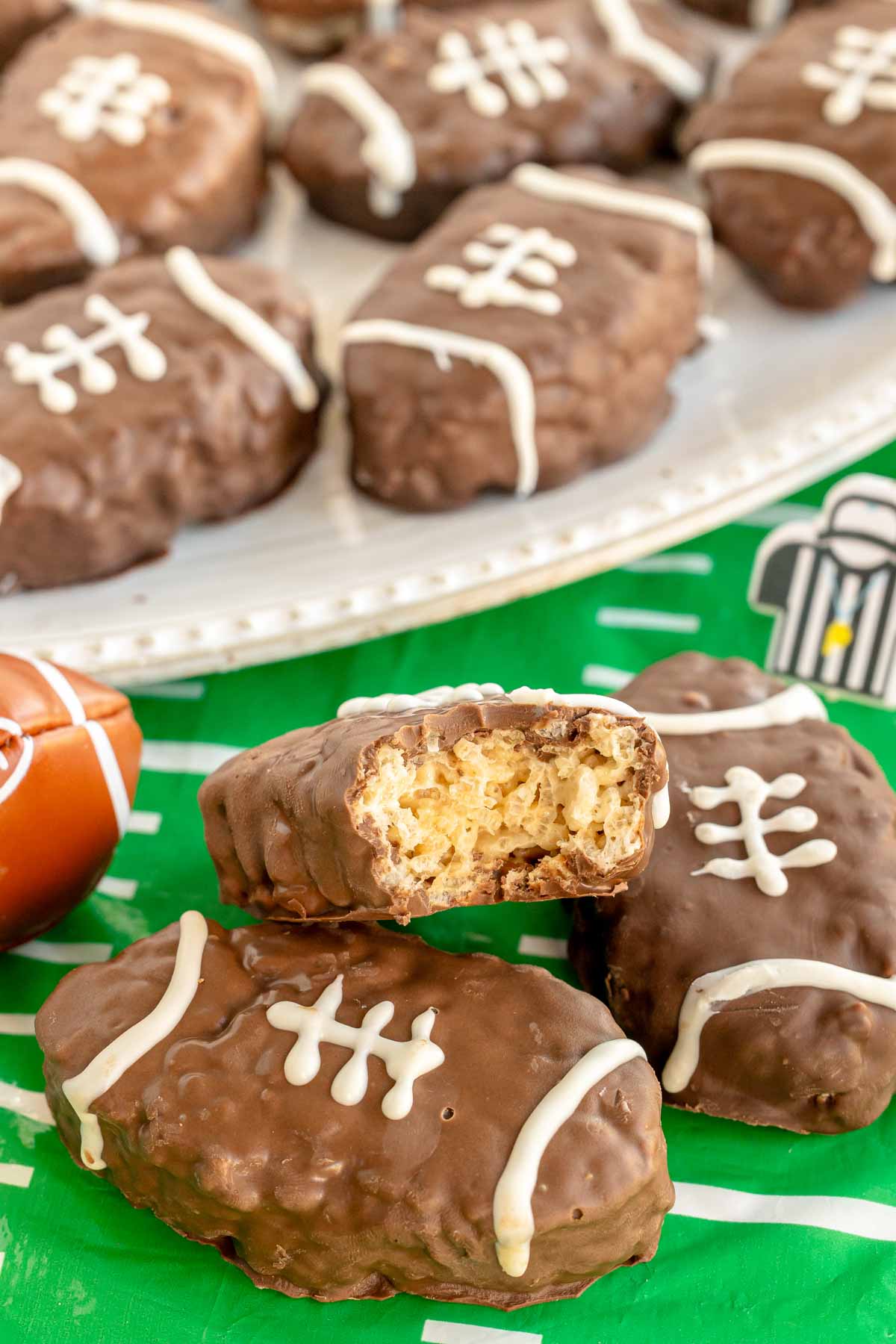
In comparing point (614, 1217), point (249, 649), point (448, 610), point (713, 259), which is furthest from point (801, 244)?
point (614, 1217)

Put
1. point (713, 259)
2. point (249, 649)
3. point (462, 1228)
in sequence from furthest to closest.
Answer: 1. point (713, 259)
2. point (249, 649)
3. point (462, 1228)

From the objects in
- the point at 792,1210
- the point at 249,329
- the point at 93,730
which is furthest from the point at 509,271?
Result: the point at 792,1210

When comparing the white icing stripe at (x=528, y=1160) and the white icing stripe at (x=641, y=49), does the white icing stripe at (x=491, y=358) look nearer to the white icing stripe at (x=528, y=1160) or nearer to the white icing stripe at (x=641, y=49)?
the white icing stripe at (x=641, y=49)

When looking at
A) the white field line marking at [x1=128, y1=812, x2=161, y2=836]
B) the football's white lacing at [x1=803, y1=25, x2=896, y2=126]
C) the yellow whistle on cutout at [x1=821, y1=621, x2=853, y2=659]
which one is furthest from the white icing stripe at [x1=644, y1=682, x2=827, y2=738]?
the football's white lacing at [x1=803, y1=25, x2=896, y2=126]

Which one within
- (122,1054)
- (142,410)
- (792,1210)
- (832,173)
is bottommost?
(792,1210)

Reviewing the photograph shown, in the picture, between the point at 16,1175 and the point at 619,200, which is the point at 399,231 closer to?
the point at 619,200

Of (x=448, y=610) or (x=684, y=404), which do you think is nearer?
(x=448, y=610)

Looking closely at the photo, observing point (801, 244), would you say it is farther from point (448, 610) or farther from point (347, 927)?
point (347, 927)
